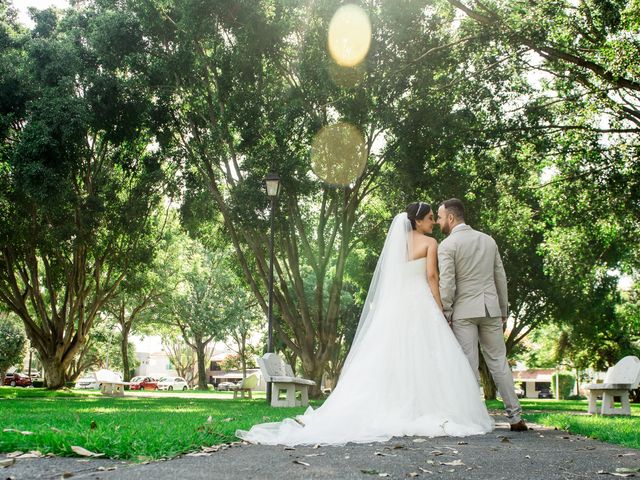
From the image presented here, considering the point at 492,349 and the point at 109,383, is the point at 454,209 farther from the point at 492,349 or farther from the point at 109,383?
the point at 109,383

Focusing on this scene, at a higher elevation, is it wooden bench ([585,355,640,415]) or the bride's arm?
the bride's arm

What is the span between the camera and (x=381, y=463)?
14.1ft

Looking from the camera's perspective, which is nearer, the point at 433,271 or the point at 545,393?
the point at 433,271

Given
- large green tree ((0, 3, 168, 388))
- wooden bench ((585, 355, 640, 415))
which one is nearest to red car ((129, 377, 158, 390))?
large green tree ((0, 3, 168, 388))

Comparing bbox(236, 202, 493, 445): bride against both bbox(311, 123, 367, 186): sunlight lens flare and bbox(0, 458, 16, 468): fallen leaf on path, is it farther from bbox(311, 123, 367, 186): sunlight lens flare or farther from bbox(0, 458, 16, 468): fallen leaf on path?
bbox(311, 123, 367, 186): sunlight lens flare

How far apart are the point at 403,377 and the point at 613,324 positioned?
100 feet

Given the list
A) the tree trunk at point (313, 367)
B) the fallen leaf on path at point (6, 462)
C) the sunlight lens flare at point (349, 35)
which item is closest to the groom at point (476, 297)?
the fallen leaf on path at point (6, 462)

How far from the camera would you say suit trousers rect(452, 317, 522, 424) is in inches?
271

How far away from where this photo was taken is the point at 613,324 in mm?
33250

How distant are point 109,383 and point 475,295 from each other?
22578 millimetres

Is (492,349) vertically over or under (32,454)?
over

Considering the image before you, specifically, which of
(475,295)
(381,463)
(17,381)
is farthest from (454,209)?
(17,381)

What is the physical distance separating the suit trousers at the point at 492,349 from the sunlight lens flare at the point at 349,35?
9.46 m

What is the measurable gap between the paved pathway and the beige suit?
4.69 feet
